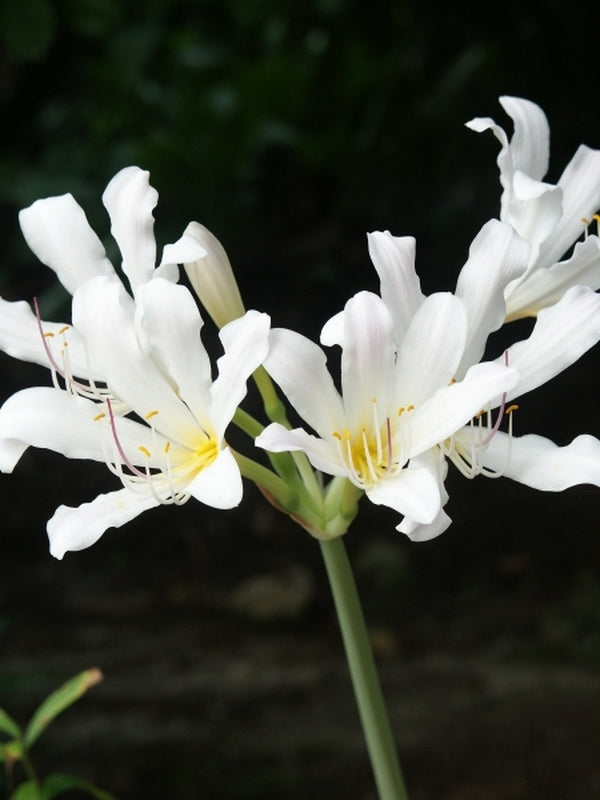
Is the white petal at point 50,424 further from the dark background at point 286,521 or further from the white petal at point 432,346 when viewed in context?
the dark background at point 286,521

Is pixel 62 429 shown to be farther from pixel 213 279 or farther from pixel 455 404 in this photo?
pixel 455 404

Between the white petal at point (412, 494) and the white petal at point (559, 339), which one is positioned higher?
the white petal at point (559, 339)

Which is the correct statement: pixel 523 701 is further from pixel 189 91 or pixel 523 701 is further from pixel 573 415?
pixel 189 91


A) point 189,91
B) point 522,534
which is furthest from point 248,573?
point 189,91

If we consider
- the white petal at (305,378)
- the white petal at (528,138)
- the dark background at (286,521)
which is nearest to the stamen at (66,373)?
the white petal at (305,378)

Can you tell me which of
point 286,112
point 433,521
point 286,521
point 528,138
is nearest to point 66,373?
point 433,521

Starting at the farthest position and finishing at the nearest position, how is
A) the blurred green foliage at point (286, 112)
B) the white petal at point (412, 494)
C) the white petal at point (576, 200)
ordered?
the blurred green foliage at point (286, 112) < the white petal at point (576, 200) < the white petal at point (412, 494)
